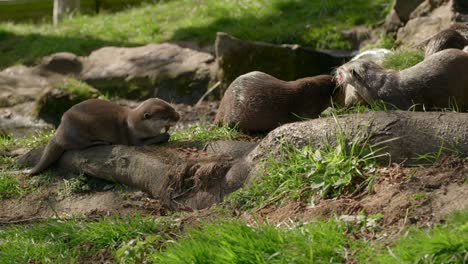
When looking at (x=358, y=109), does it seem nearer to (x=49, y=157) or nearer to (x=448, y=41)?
(x=448, y=41)

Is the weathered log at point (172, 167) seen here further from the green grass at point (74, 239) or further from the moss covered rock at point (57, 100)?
the moss covered rock at point (57, 100)

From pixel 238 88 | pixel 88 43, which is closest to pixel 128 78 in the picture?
pixel 88 43

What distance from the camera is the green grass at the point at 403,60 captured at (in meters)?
7.14

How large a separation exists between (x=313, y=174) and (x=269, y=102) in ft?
6.75

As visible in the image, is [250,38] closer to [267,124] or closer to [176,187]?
[267,124]

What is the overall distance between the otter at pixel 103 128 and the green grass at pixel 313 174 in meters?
1.74

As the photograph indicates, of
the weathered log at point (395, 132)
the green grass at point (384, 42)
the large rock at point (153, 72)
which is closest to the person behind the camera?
the weathered log at point (395, 132)

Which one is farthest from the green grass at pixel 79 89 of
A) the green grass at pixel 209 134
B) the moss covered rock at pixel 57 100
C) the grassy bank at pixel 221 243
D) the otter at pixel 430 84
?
the grassy bank at pixel 221 243

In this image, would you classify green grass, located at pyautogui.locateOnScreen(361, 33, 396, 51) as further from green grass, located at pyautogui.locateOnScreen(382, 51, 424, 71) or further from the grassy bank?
the grassy bank

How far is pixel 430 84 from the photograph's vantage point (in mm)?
5539

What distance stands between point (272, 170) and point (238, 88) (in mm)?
2075

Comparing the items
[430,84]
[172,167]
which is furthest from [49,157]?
[430,84]

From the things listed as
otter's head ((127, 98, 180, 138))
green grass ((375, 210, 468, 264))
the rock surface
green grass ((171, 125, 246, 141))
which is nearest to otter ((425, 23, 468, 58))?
green grass ((171, 125, 246, 141))

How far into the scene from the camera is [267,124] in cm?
636
